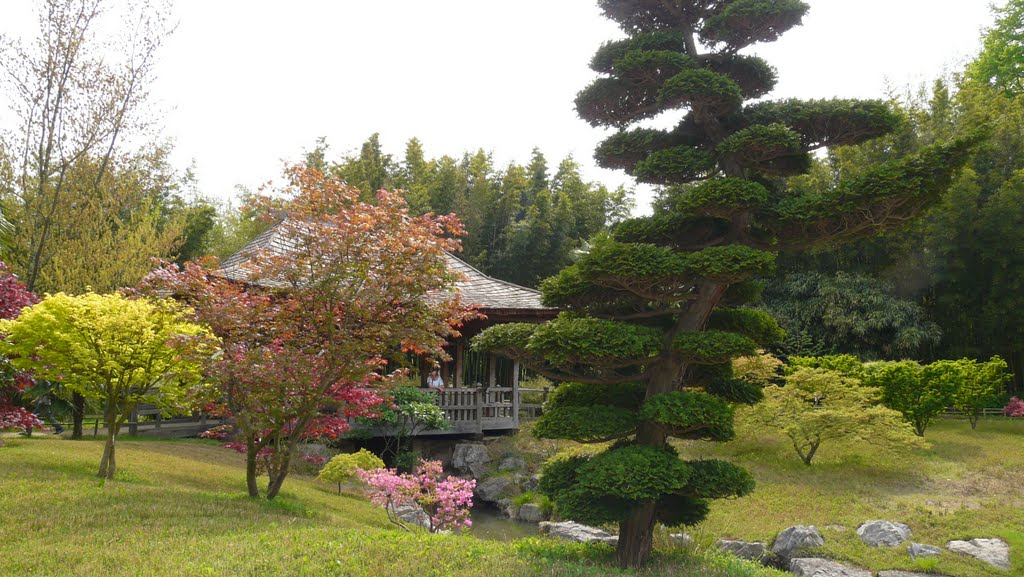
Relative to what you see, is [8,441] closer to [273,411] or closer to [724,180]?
[273,411]

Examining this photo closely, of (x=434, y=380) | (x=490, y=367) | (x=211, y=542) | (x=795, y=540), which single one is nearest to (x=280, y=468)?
(x=211, y=542)

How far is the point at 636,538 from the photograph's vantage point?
5836 millimetres

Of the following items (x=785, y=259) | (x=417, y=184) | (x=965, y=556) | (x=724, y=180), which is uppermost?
(x=417, y=184)

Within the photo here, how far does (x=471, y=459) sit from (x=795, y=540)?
20.3 ft

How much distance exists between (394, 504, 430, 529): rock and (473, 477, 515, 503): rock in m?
3.29

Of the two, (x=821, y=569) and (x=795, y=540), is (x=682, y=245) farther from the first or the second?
(x=795, y=540)

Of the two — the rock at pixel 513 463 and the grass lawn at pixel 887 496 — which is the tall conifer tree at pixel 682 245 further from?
Answer: the rock at pixel 513 463

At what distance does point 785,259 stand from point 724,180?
16.7 meters

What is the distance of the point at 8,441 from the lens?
33.3ft

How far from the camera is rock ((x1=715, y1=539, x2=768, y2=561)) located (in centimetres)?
873

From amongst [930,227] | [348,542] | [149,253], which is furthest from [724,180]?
[930,227]

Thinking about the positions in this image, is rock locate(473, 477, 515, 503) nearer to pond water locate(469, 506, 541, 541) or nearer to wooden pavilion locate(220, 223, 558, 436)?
pond water locate(469, 506, 541, 541)

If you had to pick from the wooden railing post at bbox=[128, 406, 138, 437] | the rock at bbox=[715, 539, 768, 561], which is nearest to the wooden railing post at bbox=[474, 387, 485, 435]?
the rock at bbox=[715, 539, 768, 561]

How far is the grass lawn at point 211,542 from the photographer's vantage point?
15.7ft
